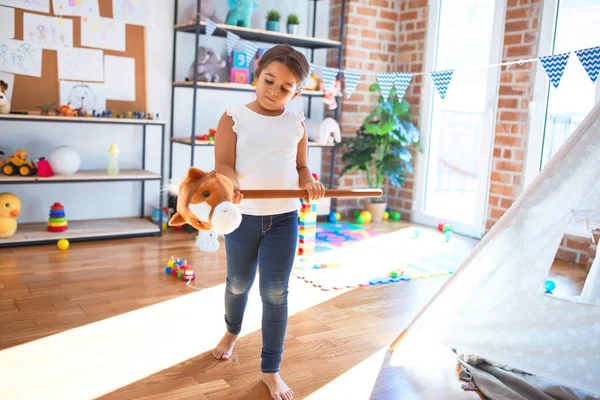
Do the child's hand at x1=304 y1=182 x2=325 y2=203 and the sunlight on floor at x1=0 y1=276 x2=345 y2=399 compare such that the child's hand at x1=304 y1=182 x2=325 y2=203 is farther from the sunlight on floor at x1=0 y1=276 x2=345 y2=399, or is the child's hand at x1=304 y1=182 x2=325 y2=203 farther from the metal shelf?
the metal shelf

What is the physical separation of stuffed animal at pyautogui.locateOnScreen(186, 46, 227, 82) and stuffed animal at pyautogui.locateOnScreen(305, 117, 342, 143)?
2.75ft

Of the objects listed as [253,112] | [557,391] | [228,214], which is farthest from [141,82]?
[557,391]

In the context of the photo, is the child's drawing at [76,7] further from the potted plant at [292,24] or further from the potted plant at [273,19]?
the potted plant at [292,24]

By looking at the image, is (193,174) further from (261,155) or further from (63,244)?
(63,244)

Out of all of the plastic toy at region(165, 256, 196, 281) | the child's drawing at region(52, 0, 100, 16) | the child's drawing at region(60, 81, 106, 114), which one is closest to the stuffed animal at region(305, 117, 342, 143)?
the child's drawing at region(60, 81, 106, 114)

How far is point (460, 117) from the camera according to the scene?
16.1 feet

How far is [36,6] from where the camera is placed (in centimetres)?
398

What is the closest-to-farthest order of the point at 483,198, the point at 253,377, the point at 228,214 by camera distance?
the point at 228,214 → the point at 253,377 → the point at 483,198

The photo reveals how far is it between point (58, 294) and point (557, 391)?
216 centimetres

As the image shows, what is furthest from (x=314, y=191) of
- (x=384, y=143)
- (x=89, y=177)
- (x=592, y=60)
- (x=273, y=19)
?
→ (x=384, y=143)

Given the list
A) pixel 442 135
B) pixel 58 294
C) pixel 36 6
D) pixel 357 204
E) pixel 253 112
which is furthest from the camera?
pixel 357 204

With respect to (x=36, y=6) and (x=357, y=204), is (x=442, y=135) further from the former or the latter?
(x=36, y=6)

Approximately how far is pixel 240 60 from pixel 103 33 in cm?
96

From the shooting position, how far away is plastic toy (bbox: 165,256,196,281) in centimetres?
323
